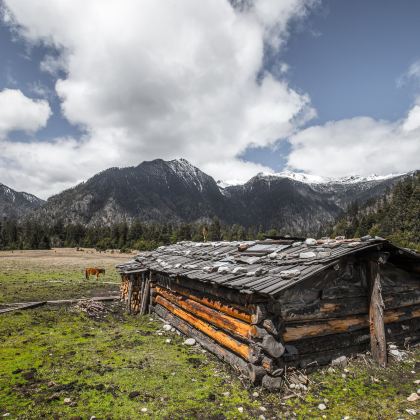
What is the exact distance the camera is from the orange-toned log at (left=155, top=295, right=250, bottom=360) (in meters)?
9.01

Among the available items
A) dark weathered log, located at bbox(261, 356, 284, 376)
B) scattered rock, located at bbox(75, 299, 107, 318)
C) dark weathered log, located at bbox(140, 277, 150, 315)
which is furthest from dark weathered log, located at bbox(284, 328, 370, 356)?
scattered rock, located at bbox(75, 299, 107, 318)

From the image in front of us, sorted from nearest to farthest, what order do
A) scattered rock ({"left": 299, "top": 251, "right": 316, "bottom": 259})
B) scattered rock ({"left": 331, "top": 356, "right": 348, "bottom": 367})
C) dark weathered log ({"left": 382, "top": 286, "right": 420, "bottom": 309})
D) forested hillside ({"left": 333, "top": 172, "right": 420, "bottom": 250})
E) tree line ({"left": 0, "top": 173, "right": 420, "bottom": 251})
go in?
scattered rock ({"left": 331, "top": 356, "right": 348, "bottom": 367}) < scattered rock ({"left": 299, "top": 251, "right": 316, "bottom": 259}) < dark weathered log ({"left": 382, "top": 286, "right": 420, "bottom": 309}) < forested hillside ({"left": 333, "top": 172, "right": 420, "bottom": 250}) < tree line ({"left": 0, "top": 173, "right": 420, "bottom": 251})

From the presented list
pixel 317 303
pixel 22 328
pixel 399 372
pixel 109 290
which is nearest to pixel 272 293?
pixel 317 303

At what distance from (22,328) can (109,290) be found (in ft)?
39.0

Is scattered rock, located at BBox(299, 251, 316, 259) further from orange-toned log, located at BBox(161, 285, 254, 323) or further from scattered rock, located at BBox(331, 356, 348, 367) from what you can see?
scattered rock, located at BBox(331, 356, 348, 367)

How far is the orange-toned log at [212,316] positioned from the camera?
9062mm

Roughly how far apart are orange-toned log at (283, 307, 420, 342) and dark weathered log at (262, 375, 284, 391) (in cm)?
106

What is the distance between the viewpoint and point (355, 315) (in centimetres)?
1009

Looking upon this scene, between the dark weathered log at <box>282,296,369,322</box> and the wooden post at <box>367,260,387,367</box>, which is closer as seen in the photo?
the dark weathered log at <box>282,296,369,322</box>

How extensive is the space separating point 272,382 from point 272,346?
0.91m

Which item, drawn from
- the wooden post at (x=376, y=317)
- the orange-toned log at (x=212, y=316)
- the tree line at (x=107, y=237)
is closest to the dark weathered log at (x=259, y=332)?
the orange-toned log at (x=212, y=316)

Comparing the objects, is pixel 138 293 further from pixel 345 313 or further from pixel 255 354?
A: pixel 345 313

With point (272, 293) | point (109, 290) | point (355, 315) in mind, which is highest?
point (272, 293)

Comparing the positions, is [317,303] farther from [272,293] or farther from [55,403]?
[55,403]
